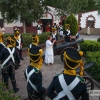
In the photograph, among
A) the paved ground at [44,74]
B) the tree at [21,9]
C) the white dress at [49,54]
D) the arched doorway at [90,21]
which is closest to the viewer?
the paved ground at [44,74]

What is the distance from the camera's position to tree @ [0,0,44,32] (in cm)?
1809

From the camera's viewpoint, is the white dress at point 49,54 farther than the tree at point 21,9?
No

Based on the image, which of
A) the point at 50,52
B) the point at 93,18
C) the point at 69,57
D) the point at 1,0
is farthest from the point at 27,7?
the point at 69,57

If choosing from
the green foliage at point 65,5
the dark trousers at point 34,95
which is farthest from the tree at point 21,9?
the dark trousers at point 34,95

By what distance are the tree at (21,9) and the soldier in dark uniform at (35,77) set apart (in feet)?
45.3

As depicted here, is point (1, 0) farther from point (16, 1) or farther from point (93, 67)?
point (93, 67)

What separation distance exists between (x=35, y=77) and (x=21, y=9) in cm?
1442

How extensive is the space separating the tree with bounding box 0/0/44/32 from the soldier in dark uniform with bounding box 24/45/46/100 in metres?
13.8

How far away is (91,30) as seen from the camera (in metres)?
28.0

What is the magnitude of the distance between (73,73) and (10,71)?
3.42 m

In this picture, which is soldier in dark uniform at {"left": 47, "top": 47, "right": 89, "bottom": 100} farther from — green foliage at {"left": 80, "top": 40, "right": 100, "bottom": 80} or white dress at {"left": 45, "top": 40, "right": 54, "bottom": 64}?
white dress at {"left": 45, "top": 40, "right": 54, "bottom": 64}

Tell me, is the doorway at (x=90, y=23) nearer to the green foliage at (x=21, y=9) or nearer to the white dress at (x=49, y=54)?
the green foliage at (x=21, y=9)

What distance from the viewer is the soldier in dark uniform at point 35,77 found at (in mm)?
4566

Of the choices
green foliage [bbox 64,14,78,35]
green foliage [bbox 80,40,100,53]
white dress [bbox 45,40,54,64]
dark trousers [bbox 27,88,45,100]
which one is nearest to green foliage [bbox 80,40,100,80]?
green foliage [bbox 80,40,100,53]
